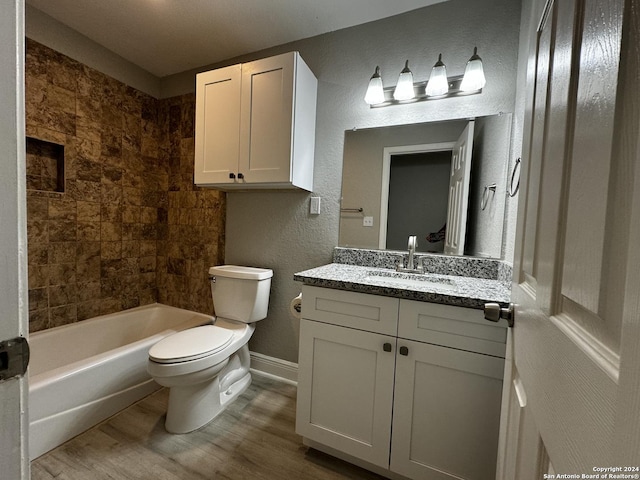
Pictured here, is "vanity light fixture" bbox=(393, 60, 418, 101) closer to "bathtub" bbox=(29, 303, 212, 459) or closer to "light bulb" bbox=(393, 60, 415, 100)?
"light bulb" bbox=(393, 60, 415, 100)

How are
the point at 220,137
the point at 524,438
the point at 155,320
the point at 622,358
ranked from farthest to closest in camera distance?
the point at 155,320 → the point at 220,137 → the point at 524,438 → the point at 622,358

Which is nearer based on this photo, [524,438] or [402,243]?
[524,438]

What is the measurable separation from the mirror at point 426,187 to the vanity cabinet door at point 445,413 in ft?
2.22

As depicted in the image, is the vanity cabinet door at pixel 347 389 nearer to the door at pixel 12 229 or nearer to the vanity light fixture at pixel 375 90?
the door at pixel 12 229

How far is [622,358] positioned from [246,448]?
1.59 metres

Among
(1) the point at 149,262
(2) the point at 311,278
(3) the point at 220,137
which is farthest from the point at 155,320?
(2) the point at 311,278

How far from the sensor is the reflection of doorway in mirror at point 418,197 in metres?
1.53

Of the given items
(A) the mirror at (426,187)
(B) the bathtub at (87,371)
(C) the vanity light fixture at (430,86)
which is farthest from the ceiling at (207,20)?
(B) the bathtub at (87,371)

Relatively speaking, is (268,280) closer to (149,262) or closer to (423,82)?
(149,262)

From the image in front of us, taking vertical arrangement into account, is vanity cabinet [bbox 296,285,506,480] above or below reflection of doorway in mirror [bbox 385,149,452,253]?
below

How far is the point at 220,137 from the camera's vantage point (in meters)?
1.77

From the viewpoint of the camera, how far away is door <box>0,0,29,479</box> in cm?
38

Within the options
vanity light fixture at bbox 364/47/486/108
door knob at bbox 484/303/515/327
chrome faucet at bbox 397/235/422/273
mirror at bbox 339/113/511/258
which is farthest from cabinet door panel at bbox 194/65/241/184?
door knob at bbox 484/303/515/327

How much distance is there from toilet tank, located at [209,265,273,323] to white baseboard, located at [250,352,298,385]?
0.39 meters
